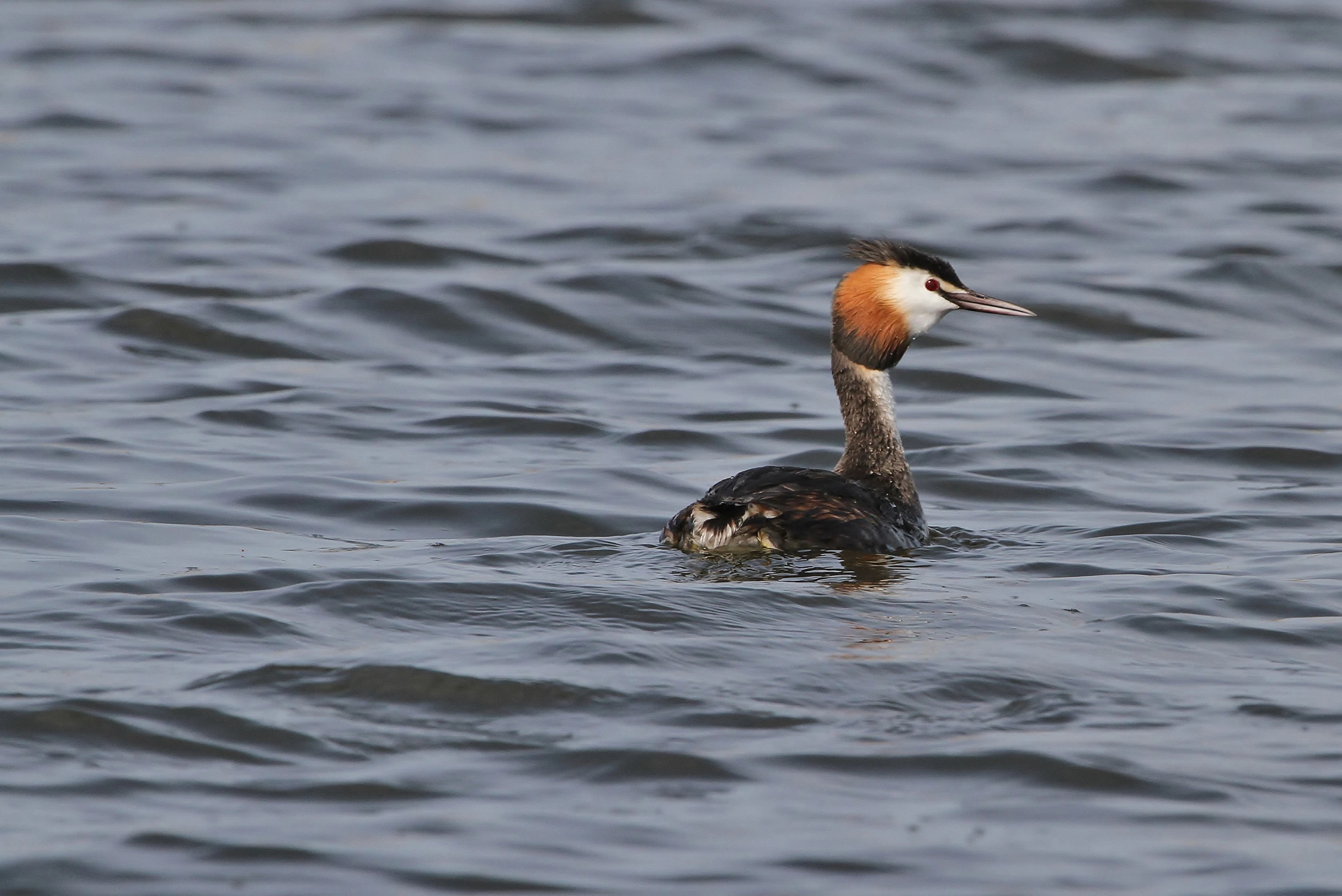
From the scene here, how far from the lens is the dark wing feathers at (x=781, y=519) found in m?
6.91

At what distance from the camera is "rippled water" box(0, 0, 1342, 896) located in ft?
15.7

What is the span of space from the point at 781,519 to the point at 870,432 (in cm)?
122

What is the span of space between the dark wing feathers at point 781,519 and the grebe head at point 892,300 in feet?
3.31

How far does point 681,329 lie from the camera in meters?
12.0

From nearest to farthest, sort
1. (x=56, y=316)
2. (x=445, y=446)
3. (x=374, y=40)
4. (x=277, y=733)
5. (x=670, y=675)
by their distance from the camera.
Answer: (x=277, y=733) → (x=670, y=675) → (x=445, y=446) → (x=56, y=316) → (x=374, y=40)

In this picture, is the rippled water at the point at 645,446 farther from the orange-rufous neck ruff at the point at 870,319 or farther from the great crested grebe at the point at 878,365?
the orange-rufous neck ruff at the point at 870,319

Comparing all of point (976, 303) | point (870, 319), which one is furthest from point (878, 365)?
point (976, 303)

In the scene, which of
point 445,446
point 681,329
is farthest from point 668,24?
point 445,446

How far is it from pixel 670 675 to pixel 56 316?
278 inches

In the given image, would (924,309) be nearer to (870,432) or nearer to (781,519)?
(870,432)

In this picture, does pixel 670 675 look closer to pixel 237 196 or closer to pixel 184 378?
pixel 184 378

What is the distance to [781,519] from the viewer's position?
6.92 m

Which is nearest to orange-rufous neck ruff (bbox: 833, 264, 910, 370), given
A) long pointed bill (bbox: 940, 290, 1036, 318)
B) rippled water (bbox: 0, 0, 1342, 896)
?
long pointed bill (bbox: 940, 290, 1036, 318)

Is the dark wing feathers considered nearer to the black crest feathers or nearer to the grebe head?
the grebe head
